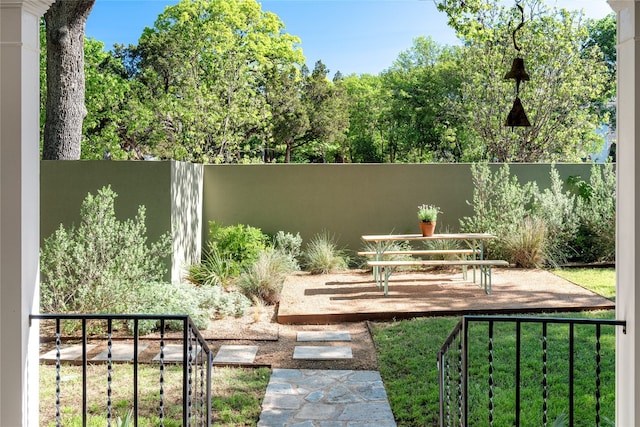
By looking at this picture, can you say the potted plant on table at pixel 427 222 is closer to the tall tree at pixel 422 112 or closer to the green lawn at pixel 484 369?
the green lawn at pixel 484 369

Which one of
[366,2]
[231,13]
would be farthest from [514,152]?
[366,2]

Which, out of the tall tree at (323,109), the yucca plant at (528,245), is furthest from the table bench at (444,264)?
the tall tree at (323,109)

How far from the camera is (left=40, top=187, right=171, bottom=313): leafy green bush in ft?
19.9

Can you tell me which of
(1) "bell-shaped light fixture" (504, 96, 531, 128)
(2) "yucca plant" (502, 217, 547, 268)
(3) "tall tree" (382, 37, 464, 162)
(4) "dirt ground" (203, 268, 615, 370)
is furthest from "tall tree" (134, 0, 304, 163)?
(1) "bell-shaped light fixture" (504, 96, 531, 128)

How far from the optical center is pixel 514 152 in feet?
55.2

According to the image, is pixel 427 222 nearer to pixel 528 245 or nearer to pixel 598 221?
pixel 528 245

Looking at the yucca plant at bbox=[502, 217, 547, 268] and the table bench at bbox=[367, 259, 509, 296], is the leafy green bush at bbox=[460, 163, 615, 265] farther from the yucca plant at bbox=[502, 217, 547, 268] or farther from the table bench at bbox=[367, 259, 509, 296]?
the table bench at bbox=[367, 259, 509, 296]

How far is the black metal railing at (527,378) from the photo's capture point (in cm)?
345

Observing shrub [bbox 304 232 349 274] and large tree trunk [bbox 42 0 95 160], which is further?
shrub [bbox 304 232 349 274]

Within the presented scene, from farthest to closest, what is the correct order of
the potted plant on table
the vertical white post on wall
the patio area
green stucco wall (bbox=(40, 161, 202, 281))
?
the potted plant on table
green stucco wall (bbox=(40, 161, 202, 281))
the patio area
the vertical white post on wall

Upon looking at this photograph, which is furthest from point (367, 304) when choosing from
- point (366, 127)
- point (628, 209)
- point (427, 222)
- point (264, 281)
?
point (366, 127)

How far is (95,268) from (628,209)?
5194 millimetres

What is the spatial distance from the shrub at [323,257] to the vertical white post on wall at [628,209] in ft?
22.3

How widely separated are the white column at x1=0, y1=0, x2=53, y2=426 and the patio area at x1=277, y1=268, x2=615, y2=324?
402cm
